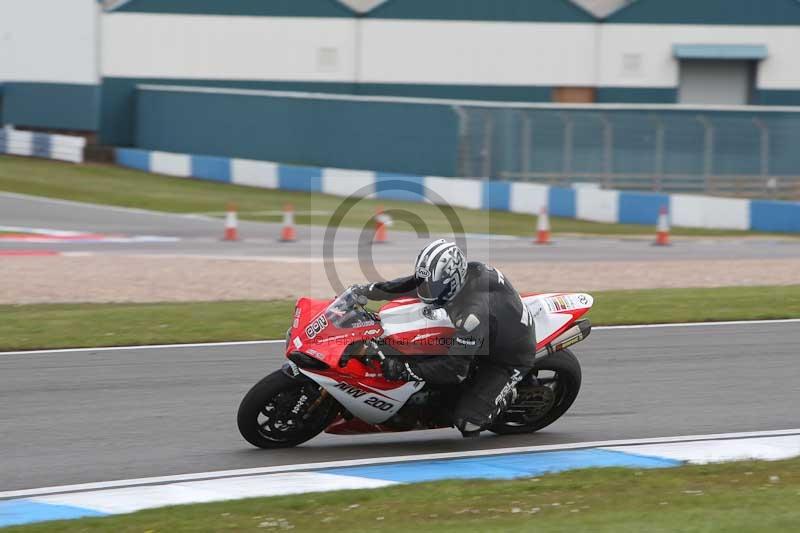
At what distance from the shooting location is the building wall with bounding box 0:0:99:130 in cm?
3447

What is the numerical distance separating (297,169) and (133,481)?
23.5 m

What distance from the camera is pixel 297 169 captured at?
30344 mm

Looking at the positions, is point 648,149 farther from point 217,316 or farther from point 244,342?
point 244,342

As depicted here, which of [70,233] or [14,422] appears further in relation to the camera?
[70,233]

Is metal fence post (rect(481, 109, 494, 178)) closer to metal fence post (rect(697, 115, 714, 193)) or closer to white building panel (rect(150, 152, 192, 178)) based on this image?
metal fence post (rect(697, 115, 714, 193))

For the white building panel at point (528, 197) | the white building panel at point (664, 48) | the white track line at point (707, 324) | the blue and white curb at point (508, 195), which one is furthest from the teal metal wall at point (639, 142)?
the white track line at point (707, 324)

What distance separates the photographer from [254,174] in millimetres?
31094

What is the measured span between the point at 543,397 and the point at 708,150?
2001cm

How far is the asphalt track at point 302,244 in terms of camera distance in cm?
2008

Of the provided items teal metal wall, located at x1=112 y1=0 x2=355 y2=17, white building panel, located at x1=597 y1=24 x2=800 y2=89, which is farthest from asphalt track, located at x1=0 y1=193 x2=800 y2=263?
white building panel, located at x1=597 y1=24 x2=800 y2=89

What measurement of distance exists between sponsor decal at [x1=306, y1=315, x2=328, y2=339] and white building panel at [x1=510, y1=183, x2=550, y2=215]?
19.7 m

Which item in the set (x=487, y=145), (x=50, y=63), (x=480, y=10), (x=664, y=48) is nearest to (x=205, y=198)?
(x=487, y=145)

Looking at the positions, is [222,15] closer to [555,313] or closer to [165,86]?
[165,86]

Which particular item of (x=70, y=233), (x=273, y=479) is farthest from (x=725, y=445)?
(x=70, y=233)
